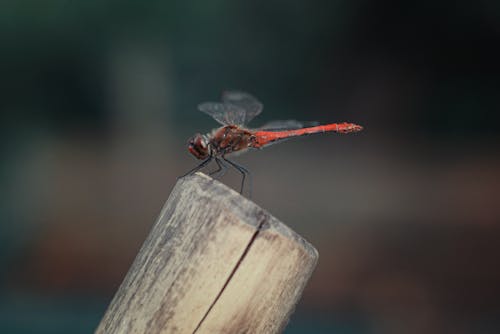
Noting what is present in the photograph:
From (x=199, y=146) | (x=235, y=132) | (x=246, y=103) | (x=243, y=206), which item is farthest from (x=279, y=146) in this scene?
(x=243, y=206)

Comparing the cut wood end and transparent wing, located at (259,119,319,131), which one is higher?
transparent wing, located at (259,119,319,131)

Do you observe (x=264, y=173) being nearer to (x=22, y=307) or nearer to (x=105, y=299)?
(x=105, y=299)

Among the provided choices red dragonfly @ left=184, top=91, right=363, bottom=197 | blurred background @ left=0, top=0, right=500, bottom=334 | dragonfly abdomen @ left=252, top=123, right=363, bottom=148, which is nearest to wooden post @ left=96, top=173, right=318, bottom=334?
red dragonfly @ left=184, top=91, right=363, bottom=197

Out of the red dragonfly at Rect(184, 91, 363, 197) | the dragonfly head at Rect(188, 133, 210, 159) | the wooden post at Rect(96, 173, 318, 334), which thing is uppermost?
the red dragonfly at Rect(184, 91, 363, 197)

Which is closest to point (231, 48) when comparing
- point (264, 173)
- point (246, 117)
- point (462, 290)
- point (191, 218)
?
point (264, 173)

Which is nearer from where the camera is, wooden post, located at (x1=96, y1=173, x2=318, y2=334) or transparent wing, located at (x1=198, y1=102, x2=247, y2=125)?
wooden post, located at (x1=96, y1=173, x2=318, y2=334)

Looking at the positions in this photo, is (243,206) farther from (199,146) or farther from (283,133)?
(283,133)

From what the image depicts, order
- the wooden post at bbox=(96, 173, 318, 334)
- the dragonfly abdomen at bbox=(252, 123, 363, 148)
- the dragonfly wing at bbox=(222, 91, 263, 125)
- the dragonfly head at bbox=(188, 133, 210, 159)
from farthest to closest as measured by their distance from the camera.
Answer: the dragonfly wing at bbox=(222, 91, 263, 125) → the dragonfly abdomen at bbox=(252, 123, 363, 148) → the dragonfly head at bbox=(188, 133, 210, 159) → the wooden post at bbox=(96, 173, 318, 334)

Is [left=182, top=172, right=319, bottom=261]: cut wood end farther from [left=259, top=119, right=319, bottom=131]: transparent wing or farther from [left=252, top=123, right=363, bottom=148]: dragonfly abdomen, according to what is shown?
[left=259, top=119, right=319, bottom=131]: transparent wing
